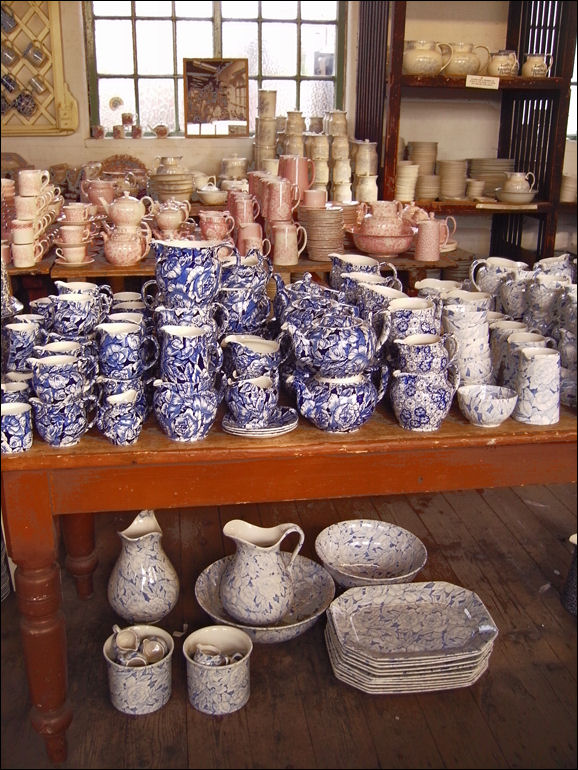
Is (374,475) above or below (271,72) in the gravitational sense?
below

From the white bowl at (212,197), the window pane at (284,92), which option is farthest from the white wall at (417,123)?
the white bowl at (212,197)

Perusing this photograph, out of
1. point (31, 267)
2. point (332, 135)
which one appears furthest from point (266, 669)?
point (332, 135)

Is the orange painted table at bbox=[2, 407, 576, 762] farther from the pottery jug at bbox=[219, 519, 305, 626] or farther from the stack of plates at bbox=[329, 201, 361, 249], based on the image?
the stack of plates at bbox=[329, 201, 361, 249]

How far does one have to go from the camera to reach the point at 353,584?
182 centimetres

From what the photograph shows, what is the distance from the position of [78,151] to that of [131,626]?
3.22 metres

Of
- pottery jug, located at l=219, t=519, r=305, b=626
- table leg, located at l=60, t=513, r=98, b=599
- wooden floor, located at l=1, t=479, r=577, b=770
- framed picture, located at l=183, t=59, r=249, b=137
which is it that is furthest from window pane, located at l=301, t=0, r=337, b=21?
pottery jug, located at l=219, t=519, r=305, b=626

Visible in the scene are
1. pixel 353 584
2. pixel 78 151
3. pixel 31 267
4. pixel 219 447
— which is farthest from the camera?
pixel 78 151

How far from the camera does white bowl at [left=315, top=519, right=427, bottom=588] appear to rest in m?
1.89

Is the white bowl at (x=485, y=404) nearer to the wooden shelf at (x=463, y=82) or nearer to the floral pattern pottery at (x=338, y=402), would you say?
the floral pattern pottery at (x=338, y=402)

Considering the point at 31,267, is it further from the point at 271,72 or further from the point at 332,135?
the point at 271,72

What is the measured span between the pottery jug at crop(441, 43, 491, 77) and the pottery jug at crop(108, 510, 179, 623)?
8.82 ft

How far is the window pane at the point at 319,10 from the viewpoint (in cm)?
421

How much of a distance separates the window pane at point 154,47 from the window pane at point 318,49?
0.69m

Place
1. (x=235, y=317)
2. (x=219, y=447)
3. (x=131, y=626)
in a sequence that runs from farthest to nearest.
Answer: (x=131, y=626) → (x=235, y=317) → (x=219, y=447)
